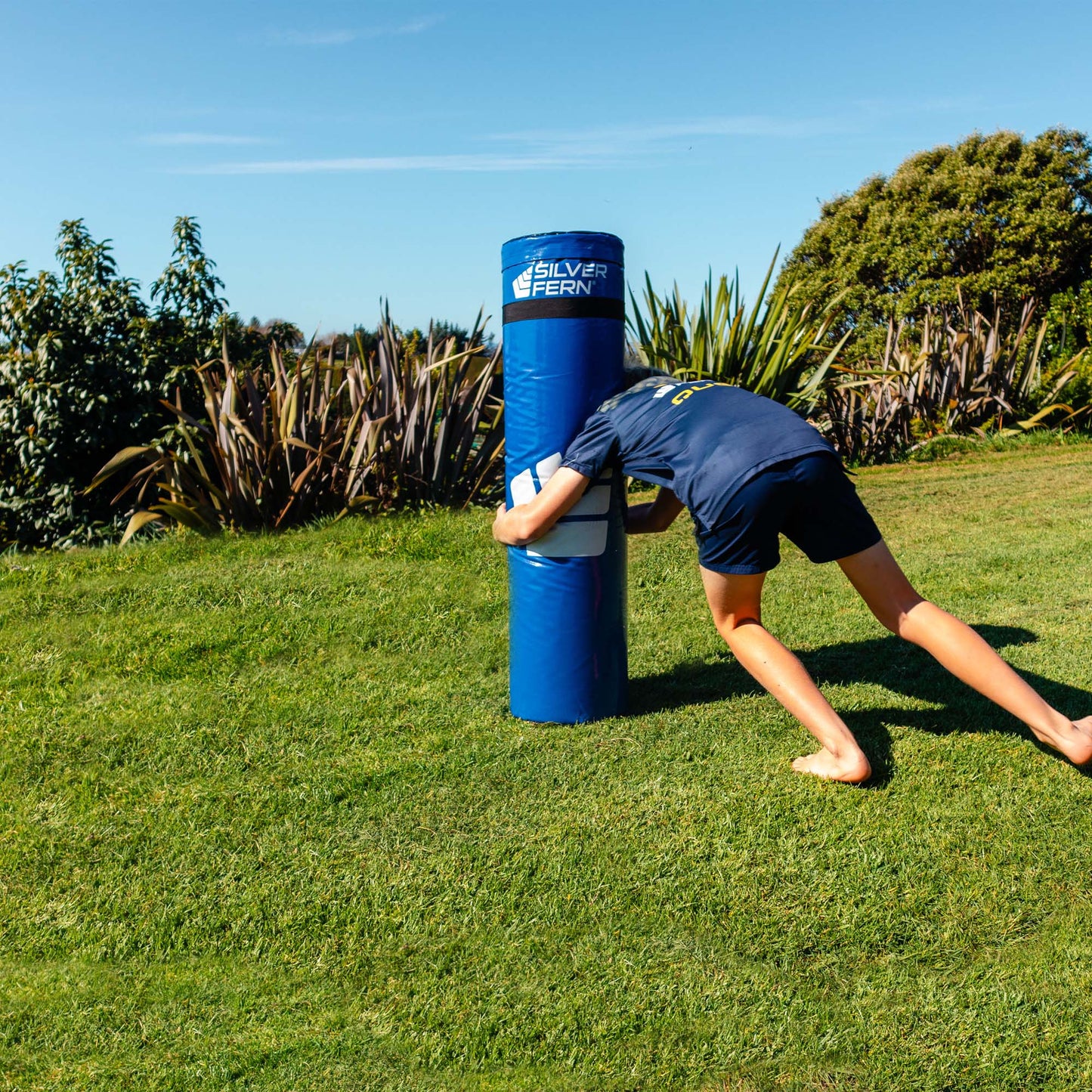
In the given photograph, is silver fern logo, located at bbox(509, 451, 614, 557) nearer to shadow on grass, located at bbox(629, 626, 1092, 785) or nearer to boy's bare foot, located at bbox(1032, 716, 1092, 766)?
shadow on grass, located at bbox(629, 626, 1092, 785)

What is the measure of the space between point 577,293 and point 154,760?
2278mm

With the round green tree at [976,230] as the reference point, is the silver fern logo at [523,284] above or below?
below

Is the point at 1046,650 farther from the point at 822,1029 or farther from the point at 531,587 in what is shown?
the point at 822,1029

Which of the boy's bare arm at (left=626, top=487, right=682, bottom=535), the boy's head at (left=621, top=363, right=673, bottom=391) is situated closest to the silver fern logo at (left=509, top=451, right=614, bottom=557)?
the boy's bare arm at (left=626, top=487, right=682, bottom=535)

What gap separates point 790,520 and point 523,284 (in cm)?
127

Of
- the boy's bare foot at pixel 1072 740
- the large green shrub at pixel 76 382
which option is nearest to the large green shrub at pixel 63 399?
the large green shrub at pixel 76 382

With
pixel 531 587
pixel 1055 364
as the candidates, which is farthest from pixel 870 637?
pixel 1055 364

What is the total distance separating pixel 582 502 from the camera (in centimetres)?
373

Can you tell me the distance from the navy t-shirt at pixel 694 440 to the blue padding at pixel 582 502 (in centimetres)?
20

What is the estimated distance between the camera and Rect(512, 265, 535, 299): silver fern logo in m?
3.65

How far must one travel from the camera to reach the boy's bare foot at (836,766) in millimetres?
3244

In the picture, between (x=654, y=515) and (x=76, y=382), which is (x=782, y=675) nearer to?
(x=654, y=515)

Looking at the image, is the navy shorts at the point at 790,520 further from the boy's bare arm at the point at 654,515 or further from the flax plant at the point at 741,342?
the flax plant at the point at 741,342

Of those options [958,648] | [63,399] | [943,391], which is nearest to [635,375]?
[958,648]
